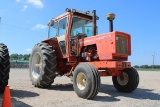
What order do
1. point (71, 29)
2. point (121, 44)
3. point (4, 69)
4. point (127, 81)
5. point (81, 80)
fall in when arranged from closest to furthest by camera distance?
point (4, 69), point (81, 80), point (121, 44), point (127, 81), point (71, 29)

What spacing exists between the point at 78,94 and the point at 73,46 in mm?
2608

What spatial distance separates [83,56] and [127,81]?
189 centimetres

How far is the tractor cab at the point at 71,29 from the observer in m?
9.80

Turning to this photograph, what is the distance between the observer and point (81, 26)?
409 inches

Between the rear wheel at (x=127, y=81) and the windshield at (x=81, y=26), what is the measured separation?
2304mm

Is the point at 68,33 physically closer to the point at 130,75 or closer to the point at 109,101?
the point at 130,75

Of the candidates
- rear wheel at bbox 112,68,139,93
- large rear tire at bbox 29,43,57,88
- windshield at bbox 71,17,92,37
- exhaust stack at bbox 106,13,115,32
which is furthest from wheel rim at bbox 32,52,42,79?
exhaust stack at bbox 106,13,115,32

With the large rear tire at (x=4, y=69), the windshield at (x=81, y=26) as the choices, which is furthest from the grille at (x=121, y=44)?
the large rear tire at (x=4, y=69)

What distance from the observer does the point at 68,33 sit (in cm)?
981

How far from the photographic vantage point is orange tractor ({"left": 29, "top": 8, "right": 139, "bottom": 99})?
790 cm

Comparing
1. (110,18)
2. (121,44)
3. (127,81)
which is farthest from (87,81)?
(110,18)

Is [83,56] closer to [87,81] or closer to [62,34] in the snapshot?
[62,34]

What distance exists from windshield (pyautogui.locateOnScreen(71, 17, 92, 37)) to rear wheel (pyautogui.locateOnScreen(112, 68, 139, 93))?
2304 millimetres

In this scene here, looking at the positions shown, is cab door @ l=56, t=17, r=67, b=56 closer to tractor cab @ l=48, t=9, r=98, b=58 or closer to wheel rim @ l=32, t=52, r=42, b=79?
tractor cab @ l=48, t=9, r=98, b=58
